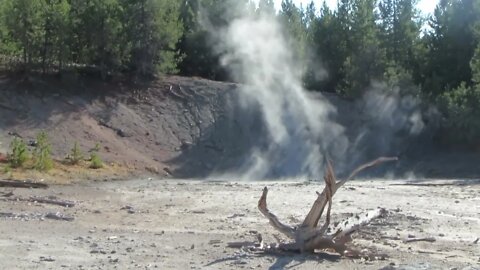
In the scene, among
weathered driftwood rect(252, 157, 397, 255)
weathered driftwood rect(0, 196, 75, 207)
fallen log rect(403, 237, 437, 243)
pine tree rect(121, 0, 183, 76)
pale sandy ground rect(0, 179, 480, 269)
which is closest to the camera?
pale sandy ground rect(0, 179, 480, 269)

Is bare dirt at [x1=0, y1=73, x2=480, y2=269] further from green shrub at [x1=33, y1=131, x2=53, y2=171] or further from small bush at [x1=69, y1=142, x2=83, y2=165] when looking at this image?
small bush at [x1=69, y1=142, x2=83, y2=165]

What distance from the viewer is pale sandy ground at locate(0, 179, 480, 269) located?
→ 13.9m

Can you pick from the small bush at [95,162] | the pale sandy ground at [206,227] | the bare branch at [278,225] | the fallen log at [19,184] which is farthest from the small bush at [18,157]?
the bare branch at [278,225]

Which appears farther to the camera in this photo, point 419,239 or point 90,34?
point 90,34

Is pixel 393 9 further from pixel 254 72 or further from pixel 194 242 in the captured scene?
pixel 194 242

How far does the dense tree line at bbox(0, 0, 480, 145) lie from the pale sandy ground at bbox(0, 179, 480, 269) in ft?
45.3

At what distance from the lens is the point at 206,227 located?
18.5 meters

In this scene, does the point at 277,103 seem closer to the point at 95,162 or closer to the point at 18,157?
the point at 95,162

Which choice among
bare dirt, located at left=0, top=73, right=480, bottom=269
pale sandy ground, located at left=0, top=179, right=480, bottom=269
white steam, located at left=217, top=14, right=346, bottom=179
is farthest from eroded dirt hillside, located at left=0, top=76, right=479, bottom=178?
pale sandy ground, located at left=0, top=179, right=480, bottom=269

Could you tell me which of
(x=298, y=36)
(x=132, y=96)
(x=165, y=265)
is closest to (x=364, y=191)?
(x=165, y=265)

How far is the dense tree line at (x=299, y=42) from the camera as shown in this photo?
4047cm

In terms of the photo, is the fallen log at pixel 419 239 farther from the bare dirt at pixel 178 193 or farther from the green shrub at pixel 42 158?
the green shrub at pixel 42 158

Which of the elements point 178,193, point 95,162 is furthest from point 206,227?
point 95,162

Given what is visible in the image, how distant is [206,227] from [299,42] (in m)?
31.6
